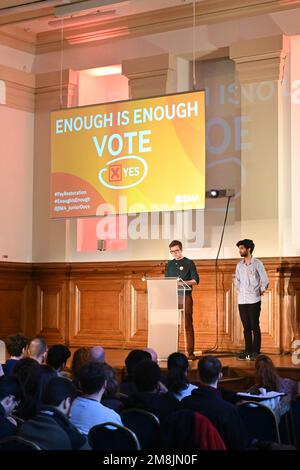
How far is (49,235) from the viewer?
11.8 m

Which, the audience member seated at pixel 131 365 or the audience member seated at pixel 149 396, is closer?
the audience member seated at pixel 149 396

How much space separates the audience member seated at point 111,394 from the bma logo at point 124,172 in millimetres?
5641

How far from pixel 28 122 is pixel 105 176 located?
2011mm

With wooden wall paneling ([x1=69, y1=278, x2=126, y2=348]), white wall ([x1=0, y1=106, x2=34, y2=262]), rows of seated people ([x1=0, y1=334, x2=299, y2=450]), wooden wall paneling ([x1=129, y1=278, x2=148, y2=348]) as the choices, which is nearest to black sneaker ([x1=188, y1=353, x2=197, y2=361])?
wooden wall paneling ([x1=129, y1=278, x2=148, y2=348])

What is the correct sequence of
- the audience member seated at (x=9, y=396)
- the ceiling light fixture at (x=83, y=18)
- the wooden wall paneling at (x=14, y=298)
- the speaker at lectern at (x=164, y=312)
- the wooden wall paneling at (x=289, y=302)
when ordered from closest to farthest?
the audience member seated at (x=9, y=396)
the speaker at lectern at (x=164, y=312)
the wooden wall paneling at (x=289, y=302)
the ceiling light fixture at (x=83, y=18)
the wooden wall paneling at (x=14, y=298)

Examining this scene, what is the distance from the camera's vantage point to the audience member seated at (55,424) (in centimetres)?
361

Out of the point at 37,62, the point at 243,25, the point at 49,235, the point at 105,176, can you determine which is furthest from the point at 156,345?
the point at 37,62

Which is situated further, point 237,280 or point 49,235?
point 49,235

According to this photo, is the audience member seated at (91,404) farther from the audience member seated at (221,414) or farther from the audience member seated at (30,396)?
the audience member seated at (221,414)

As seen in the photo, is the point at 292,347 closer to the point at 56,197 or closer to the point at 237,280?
the point at 237,280

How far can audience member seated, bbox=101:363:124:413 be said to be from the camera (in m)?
4.62

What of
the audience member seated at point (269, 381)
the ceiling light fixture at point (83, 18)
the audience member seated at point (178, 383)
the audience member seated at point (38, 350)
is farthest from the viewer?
the ceiling light fixture at point (83, 18)

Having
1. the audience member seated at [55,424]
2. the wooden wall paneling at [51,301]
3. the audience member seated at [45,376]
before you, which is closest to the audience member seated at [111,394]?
the audience member seated at [45,376]

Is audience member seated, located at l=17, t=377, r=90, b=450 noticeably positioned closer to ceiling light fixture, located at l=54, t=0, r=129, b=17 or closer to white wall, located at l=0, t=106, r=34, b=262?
ceiling light fixture, located at l=54, t=0, r=129, b=17
